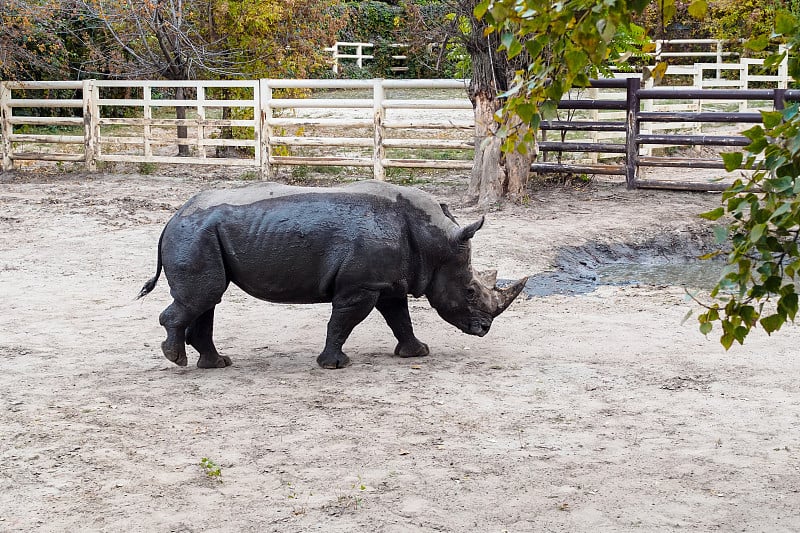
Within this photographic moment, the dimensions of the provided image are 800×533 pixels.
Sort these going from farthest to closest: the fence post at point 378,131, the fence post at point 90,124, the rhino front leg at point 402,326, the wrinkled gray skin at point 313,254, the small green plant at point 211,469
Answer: the fence post at point 90,124 → the fence post at point 378,131 → the rhino front leg at point 402,326 → the wrinkled gray skin at point 313,254 → the small green plant at point 211,469

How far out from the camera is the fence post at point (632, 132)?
1387 cm

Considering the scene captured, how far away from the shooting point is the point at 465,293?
6961mm

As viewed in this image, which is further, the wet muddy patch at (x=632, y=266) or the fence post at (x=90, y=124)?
the fence post at (x=90, y=124)

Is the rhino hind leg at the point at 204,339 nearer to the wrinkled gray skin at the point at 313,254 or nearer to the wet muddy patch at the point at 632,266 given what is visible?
the wrinkled gray skin at the point at 313,254

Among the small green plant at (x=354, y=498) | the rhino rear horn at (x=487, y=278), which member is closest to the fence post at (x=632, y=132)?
the rhino rear horn at (x=487, y=278)

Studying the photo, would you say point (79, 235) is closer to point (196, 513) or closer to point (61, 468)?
point (61, 468)

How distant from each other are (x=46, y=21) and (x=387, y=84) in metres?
6.71

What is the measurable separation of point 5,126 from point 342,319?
12.6 m

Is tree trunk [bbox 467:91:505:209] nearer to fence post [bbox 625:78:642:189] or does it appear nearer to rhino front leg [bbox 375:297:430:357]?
fence post [bbox 625:78:642:189]

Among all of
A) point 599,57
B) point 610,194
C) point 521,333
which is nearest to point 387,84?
point 610,194

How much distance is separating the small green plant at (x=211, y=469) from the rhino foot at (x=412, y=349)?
2291 mm

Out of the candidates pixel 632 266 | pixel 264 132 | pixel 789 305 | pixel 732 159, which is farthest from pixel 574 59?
pixel 264 132

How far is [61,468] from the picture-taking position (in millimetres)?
4973

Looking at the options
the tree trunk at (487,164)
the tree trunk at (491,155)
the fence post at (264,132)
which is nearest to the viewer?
the tree trunk at (491,155)
